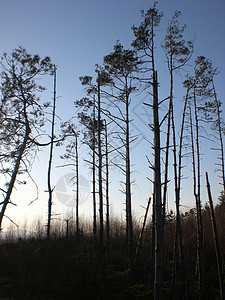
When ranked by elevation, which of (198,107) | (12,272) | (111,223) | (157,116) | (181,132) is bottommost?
(12,272)

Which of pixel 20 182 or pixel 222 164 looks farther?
pixel 222 164

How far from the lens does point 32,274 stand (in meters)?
9.88

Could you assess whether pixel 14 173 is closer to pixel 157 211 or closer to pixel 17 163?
pixel 17 163

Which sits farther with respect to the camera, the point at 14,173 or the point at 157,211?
the point at 14,173

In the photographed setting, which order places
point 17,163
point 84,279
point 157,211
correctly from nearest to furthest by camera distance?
point 157,211 < point 84,279 < point 17,163

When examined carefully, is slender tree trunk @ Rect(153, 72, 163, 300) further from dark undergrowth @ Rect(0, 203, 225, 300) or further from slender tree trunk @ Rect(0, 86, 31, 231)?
slender tree trunk @ Rect(0, 86, 31, 231)

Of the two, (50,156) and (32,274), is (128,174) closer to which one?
(50,156)

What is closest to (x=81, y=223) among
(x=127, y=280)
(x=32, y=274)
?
(x=32, y=274)

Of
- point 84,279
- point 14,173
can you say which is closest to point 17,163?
point 14,173

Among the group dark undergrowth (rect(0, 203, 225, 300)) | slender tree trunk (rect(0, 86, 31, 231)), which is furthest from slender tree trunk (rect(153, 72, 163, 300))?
slender tree trunk (rect(0, 86, 31, 231))

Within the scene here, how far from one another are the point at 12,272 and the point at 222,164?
1323 centimetres

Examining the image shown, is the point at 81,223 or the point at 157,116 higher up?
the point at 157,116

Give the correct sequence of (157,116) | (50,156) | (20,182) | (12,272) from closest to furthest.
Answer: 1. (157,116)
2. (20,182)
3. (50,156)
4. (12,272)

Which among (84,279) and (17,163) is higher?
(17,163)
